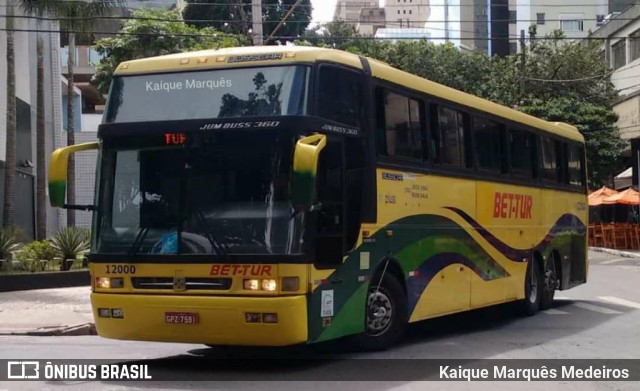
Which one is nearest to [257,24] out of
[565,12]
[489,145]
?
[489,145]

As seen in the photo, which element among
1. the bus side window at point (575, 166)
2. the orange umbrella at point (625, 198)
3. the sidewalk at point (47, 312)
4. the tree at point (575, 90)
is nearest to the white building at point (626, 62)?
the tree at point (575, 90)

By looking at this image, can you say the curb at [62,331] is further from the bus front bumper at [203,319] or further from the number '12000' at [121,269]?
the number '12000' at [121,269]

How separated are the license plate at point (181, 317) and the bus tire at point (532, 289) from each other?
316 inches

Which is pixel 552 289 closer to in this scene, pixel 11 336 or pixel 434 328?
pixel 434 328

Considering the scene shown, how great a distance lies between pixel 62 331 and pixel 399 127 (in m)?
6.73

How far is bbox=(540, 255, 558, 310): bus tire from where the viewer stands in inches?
634

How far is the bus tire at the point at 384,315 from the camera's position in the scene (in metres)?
10.2

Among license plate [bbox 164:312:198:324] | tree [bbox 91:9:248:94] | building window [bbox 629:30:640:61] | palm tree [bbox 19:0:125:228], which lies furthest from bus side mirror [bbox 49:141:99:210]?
building window [bbox 629:30:640:61]

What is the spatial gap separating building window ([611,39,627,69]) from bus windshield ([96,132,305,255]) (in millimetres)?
42567

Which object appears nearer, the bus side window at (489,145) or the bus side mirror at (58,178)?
the bus side mirror at (58,178)

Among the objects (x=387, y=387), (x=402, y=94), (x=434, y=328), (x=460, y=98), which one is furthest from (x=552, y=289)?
(x=387, y=387)

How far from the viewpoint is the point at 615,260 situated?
31.7 meters

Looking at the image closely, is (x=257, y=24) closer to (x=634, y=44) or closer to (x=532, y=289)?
(x=532, y=289)

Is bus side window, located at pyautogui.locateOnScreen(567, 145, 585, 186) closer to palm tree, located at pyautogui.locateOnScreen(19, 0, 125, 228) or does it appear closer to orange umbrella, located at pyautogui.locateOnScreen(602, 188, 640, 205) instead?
palm tree, located at pyautogui.locateOnScreen(19, 0, 125, 228)
